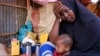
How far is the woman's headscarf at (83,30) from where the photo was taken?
172cm

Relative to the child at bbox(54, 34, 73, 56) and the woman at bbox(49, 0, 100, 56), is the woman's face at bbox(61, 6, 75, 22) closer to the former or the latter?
the woman at bbox(49, 0, 100, 56)

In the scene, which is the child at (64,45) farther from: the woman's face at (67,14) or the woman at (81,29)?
the woman's face at (67,14)

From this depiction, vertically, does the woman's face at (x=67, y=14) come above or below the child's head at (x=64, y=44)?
above

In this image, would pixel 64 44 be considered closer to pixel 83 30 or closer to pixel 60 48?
pixel 60 48

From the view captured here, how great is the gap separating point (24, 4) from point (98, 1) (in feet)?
4.41

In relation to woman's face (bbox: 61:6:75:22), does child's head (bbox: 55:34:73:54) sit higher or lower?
lower

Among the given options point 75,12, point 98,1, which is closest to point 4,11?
point 98,1

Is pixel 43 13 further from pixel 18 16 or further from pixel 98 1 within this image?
pixel 98 1

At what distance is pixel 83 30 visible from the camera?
1.74m

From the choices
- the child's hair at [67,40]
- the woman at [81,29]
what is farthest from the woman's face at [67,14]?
the child's hair at [67,40]

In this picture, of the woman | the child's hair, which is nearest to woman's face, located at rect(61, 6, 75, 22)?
the woman

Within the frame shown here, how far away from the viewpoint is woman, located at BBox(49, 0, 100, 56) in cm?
172

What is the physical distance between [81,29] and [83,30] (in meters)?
0.02

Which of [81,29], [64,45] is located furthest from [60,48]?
[81,29]
